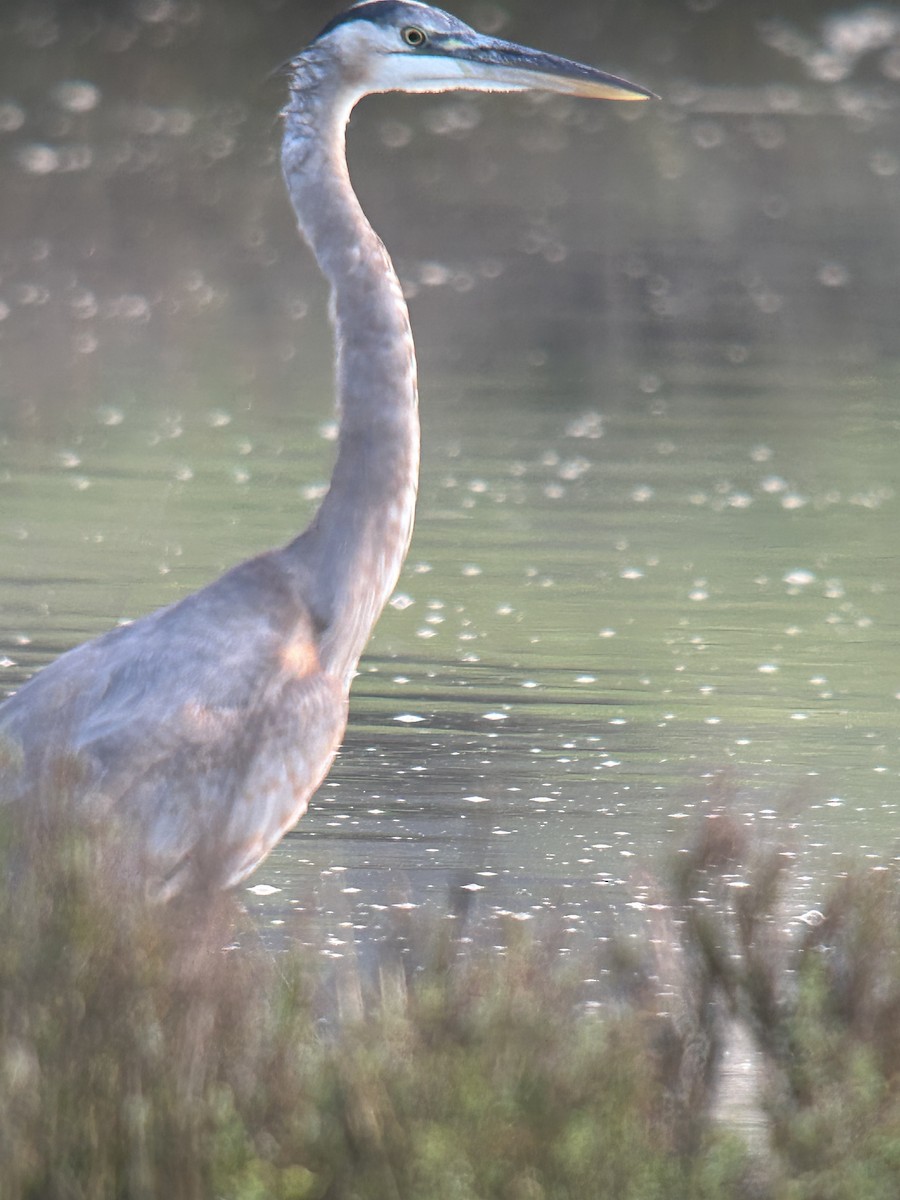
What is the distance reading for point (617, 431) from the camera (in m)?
13.3

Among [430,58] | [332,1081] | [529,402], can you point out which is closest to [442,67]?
[430,58]

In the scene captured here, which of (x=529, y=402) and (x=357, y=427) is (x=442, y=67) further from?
(x=529, y=402)

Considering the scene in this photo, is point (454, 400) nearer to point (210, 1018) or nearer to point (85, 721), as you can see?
point (85, 721)

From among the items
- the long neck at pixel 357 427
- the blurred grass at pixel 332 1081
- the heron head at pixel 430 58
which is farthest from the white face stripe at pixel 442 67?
the blurred grass at pixel 332 1081

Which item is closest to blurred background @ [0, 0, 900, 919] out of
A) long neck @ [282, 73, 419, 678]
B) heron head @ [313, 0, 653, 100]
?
heron head @ [313, 0, 653, 100]

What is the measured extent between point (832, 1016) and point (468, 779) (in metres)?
2.92

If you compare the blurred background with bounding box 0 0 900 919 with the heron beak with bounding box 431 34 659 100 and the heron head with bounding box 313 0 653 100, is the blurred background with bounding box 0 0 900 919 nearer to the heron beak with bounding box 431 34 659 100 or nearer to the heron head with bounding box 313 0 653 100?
the heron head with bounding box 313 0 653 100

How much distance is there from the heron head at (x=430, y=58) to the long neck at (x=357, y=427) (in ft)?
0.74

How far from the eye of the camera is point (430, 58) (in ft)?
15.5

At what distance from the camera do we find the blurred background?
20.6ft

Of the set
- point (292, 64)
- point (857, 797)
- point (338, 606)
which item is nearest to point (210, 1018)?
point (338, 606)

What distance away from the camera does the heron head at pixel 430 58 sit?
4676mm

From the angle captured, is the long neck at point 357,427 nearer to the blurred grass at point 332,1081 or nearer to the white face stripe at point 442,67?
the white face stripe at point 442,67

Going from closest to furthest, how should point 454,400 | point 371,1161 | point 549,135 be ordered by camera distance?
1. point 371,1161
2. point 454,400
3. point 549,135
